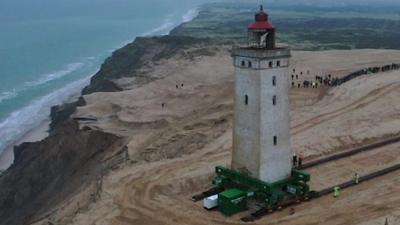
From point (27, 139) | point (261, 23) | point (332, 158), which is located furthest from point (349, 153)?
point (27, 139)

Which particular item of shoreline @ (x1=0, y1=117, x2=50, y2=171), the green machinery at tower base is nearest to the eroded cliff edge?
shoreline @ (x1=0, y1=117, x2=50, y2=171)

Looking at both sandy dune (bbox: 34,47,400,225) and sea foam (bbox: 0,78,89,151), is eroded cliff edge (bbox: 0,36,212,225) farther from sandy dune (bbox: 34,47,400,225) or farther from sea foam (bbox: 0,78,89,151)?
sea foam (bbox: 0,78,89,151)

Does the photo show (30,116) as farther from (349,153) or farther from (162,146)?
(349,153)

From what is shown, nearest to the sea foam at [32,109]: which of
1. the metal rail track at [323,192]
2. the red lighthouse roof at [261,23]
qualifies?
the metal rail track at [323,192]

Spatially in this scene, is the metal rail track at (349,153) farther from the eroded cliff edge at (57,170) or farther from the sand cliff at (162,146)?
the eroded cliff edge at (57,170)

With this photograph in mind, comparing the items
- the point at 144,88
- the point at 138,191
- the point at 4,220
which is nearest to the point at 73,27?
the point at 144,88

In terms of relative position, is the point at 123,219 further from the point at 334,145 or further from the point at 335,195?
the point at 334,145

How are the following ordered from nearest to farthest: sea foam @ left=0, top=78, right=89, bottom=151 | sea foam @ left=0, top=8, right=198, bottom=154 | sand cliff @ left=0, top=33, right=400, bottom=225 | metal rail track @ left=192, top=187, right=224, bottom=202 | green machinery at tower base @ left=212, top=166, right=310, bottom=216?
green machinery at tower base @ left=212, top=166, right=310, bottom=216 → sand cliff @ left=0, top=33, right=400, bottom=225 → metal rail track @ left=192, top=187, right=224, bottom=202 → sea foam @ left=0, top=78, right=89, bottom=151 → sea foam @ left=0, top=8, right=198, bottom=154
